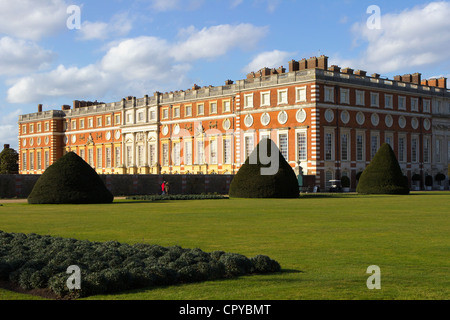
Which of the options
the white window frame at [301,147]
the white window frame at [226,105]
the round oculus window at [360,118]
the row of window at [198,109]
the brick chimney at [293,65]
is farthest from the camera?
A: the row of window at [198,109]

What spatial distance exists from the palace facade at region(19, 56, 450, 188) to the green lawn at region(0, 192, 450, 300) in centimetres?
3282

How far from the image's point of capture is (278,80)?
54094mm

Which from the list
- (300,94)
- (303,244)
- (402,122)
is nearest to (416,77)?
(402,122)

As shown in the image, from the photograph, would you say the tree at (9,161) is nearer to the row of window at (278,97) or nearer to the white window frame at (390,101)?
the row of window at (278,97)

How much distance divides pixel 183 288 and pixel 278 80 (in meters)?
47.4

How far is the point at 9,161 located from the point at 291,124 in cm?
5227

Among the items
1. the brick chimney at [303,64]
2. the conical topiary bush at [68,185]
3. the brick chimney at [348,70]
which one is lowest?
the conical topiary bush at [68,185]

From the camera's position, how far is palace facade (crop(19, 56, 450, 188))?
2062 inches

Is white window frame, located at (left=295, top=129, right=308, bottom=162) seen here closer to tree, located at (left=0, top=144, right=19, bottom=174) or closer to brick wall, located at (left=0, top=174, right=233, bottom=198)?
brick wall, located at (left=0, top=174, right=233, bottom=198)

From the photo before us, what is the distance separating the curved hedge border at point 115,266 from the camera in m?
7.80

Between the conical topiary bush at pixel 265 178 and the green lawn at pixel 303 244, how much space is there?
13.3 meters

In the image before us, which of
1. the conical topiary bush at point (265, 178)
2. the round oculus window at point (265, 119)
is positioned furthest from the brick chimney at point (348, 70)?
the conical topiary bush at point (265, 178)

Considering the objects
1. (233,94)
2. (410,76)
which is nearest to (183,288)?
(233,94)
